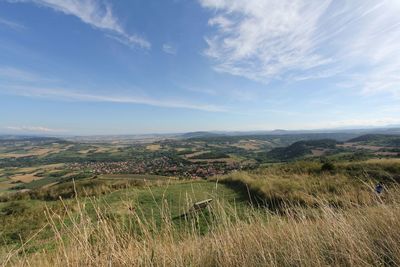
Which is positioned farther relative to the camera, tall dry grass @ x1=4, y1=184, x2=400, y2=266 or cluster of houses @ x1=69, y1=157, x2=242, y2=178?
cluster of houses @ x1=69, y1=157, x2=242, y2=178

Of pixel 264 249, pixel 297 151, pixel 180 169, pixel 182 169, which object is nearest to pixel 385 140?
pixel 297 151

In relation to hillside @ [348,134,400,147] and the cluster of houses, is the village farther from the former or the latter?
hillside @ [348,134,400,147]

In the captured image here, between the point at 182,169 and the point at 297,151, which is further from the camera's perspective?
the point at 297,151

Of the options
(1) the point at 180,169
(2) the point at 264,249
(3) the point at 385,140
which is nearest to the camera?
(2) the point at 264,249

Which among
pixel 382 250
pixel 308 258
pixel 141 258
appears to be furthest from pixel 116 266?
pixel 382 250

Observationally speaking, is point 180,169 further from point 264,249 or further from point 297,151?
point 264,249

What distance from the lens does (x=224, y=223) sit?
310 cm

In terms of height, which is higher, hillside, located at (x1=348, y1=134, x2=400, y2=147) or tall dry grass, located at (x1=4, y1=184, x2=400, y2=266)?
tall dry grass, located at (x1=4, y1=184, x2=400, y2=266)

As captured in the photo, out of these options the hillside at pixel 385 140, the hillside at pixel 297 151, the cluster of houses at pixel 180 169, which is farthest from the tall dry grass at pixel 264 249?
the hillside at pixel 385 140

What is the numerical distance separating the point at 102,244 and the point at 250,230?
1629 millimetres

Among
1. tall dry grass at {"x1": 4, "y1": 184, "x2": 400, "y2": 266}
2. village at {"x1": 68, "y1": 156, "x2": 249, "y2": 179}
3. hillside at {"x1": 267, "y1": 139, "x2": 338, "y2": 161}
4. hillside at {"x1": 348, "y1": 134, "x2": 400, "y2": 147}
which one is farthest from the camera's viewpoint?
hillside at {"x1": 348, "y1": 134, "x2": 400, "y2": 147}

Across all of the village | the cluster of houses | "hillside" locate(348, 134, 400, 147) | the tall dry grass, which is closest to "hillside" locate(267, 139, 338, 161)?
"hillside" locate(348, 134, 400, 147)

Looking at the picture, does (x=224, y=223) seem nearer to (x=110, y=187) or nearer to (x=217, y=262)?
(x=217, y=262)

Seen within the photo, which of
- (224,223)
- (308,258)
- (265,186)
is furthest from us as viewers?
(265,186)
